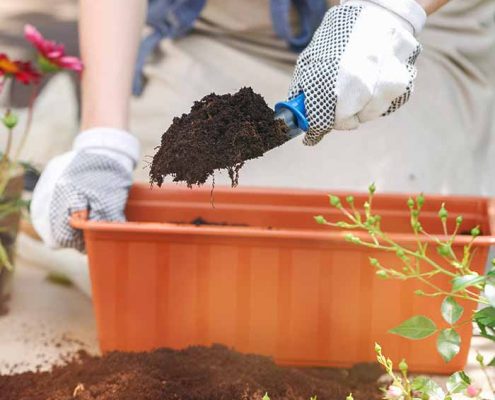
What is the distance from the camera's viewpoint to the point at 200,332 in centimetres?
144

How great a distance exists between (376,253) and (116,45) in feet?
2.15

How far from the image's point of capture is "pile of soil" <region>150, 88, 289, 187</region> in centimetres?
108

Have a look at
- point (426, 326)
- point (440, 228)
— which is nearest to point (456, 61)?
point (440, 228)

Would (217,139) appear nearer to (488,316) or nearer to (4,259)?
(488,316)

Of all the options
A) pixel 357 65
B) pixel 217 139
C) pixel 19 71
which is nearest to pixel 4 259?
pixel 19 71

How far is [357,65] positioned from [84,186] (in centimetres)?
57

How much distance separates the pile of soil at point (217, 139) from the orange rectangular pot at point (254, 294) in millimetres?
283

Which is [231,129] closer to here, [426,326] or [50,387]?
[426,326]

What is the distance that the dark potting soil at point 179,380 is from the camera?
119 centimetres

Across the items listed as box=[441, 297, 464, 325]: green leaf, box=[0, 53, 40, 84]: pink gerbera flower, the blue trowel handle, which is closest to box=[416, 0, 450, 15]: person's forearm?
the blue trowel handle

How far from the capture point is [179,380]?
48.4 inches

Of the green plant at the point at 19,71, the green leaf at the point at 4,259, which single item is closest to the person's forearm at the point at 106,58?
the green plant at the point at 19,71

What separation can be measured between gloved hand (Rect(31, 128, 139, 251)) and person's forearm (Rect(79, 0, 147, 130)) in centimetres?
7

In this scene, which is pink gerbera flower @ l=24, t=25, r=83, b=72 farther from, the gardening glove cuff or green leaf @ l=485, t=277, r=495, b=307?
green leaf @ l=485, t=277, r=495, b=307
